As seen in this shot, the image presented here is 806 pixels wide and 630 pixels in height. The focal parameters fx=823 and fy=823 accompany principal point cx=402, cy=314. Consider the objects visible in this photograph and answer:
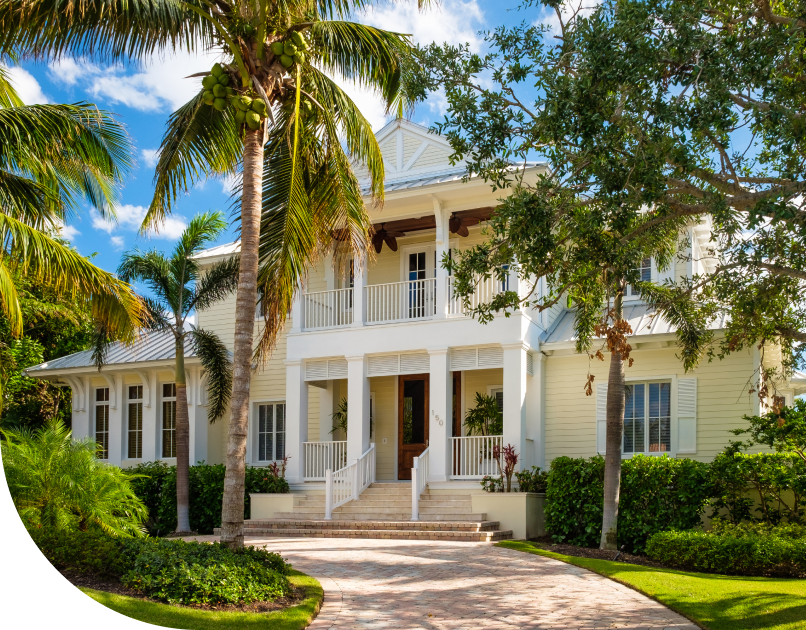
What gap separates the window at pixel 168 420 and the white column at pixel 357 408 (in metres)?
6.48

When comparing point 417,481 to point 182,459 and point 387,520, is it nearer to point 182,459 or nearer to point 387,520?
point 387,520

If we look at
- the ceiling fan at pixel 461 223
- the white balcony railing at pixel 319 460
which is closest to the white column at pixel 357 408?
the white balcony railing at pixel 319 460

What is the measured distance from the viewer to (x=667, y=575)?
37.0ft

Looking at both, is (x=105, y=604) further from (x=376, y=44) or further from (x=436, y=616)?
(x=376, y=44)

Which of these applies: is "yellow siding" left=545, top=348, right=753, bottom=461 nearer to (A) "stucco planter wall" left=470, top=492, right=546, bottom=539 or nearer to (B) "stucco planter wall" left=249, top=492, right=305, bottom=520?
(A) "stucco planter wall" left=470, top=492, right=546, bottom=539

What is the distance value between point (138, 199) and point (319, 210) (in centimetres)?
318

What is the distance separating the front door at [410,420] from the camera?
67.7ft

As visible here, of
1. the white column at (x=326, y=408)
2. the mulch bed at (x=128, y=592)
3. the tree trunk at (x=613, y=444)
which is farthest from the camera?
the white column at (x=326, y=408)

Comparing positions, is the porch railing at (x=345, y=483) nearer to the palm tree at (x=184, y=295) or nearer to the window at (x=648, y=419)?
the palm tree at (x=184, y=295)

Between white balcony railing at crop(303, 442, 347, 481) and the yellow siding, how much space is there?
500 centimetres

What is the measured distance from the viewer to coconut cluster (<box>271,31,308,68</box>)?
443 inches

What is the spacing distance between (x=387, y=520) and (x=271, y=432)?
6809 mm

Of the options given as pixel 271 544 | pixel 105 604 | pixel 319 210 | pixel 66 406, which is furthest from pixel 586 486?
pixel 66 406

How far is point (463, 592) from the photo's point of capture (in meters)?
9.98
